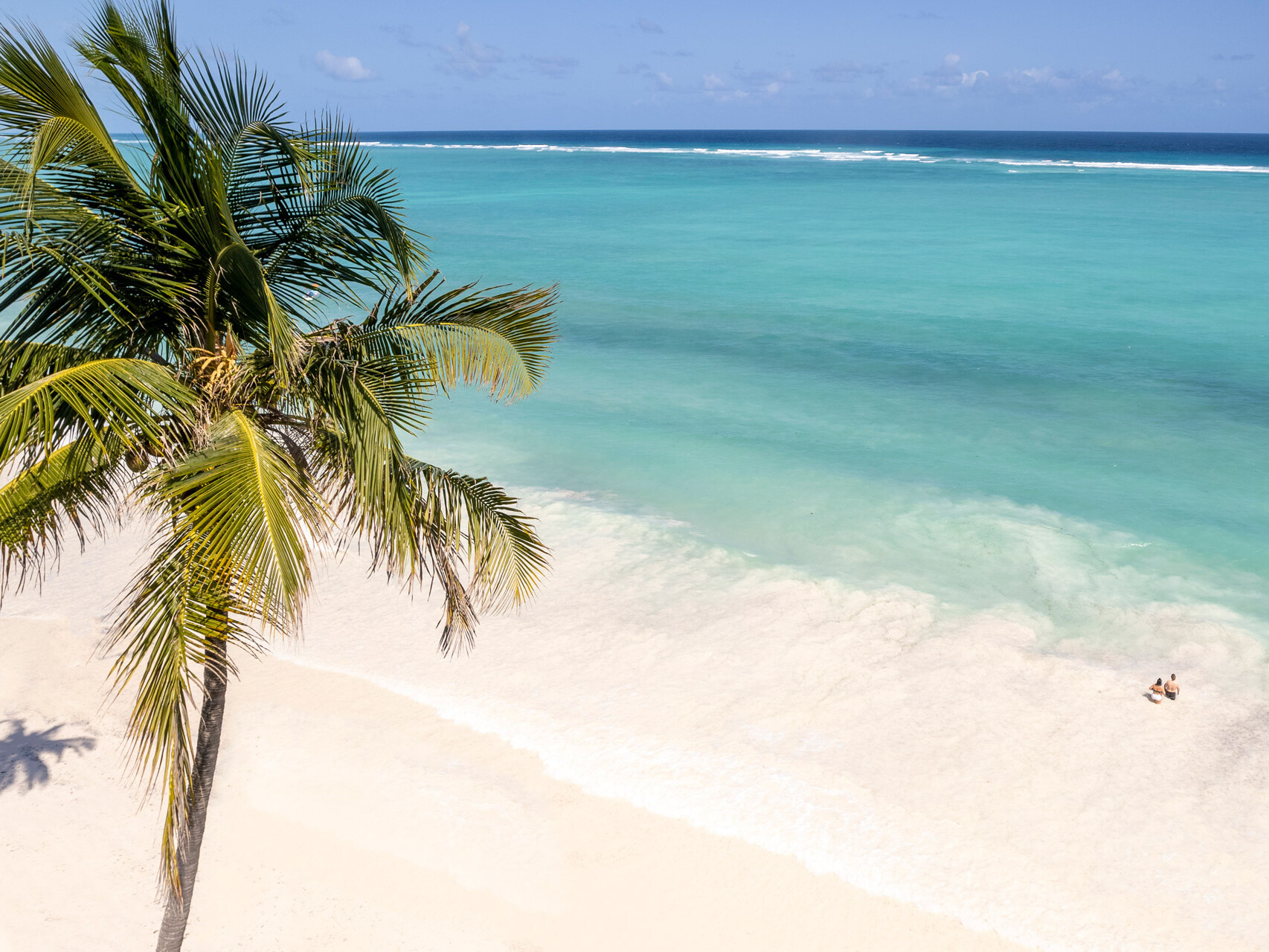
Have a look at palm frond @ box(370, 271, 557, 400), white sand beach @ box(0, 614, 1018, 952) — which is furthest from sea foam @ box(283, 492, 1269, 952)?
palm frond @ box(370, 271, 557, 400)

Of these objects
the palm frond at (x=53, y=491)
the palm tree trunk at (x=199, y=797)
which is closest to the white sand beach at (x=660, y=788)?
the palm tree trunk at (x=199, y=797)

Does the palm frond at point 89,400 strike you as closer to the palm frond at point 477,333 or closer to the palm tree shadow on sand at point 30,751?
the palm frond at point 477,333

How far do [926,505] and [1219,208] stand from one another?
49909mm

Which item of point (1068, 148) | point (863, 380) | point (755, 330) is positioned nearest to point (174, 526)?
point (863, 380)

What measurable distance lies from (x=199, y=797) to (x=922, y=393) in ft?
68.1

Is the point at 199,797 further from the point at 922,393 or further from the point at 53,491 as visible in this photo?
the point at 922,393

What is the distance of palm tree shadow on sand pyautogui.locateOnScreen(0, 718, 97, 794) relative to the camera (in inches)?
365

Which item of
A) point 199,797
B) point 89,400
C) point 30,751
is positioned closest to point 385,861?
point 199,797

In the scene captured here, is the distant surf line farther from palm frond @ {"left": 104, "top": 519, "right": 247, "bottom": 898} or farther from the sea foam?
palm frond @ {"left": 104, "top": 519, "right": 247, "bottom": 898}

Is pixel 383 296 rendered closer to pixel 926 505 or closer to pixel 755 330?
pixel 926 505

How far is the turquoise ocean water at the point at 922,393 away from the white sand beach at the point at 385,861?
251 inches

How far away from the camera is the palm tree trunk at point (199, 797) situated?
5.58 metres

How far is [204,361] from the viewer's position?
16.8ft

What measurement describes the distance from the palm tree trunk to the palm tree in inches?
0.7
